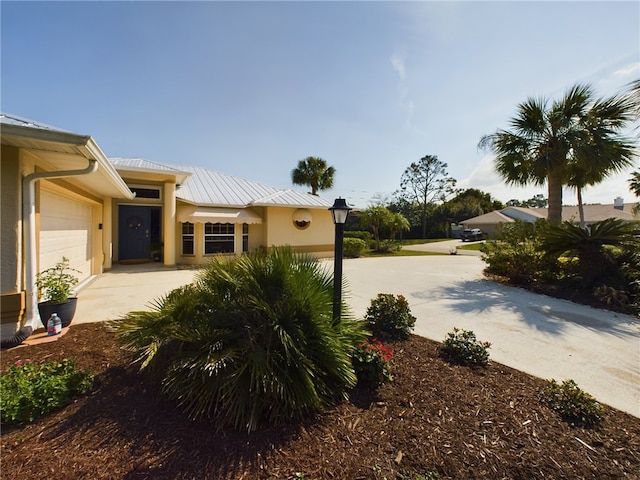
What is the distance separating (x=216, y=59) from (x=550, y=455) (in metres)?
13.0

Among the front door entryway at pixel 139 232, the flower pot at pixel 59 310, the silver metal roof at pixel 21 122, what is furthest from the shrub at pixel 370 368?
the front door entryway at pixel 139 232

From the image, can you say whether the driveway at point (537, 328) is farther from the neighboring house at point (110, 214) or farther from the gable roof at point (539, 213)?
the gable roof at point (539, 213)

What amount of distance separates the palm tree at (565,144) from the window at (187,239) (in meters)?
Result: 16.5

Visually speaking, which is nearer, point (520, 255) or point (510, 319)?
point (510, 319)

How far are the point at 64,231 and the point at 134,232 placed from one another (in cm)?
776

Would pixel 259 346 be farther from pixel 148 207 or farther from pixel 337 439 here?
pixel 148 207

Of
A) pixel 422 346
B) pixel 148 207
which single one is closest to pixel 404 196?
pixel 148 207

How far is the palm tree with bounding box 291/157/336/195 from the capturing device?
35000mm

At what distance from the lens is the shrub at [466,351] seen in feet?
15.1

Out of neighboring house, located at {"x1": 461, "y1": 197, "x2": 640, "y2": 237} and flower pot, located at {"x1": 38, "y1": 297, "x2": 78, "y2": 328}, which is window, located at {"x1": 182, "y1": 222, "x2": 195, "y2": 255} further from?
neighboring house, located at {"x1": 461, "y1": 197, "x2": 640, "y2": 237}

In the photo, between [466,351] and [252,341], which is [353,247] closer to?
[466,351]

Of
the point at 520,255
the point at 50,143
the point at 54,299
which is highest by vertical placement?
the point at 50,143

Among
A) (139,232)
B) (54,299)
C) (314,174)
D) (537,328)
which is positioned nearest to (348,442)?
(537,328)

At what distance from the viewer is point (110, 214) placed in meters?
13.1
